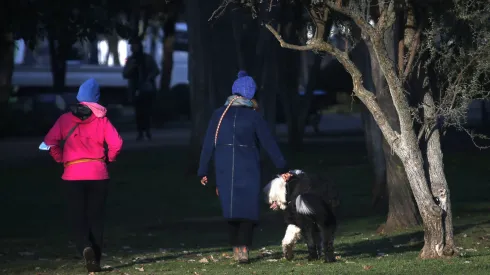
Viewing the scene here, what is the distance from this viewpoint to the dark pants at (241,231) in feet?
34.7

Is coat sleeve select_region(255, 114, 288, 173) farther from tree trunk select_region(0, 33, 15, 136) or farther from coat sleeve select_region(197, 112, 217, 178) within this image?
tree trunk select_region(0, 33, 15, 136)

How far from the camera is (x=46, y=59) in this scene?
48.6 metres

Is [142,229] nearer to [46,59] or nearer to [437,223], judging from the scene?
[437,223]

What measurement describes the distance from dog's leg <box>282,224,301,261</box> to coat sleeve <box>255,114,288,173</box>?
0.56m

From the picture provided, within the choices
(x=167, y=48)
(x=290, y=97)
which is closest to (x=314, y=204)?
(x=290, y=97)

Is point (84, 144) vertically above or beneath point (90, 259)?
above

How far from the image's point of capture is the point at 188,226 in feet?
51.0

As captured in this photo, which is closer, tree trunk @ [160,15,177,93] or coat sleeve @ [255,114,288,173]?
coat sleeve @ [255,114,288,173]

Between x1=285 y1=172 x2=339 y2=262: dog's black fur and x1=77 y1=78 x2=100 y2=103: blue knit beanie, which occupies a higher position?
x1=77 y1=78 x2=100 y2=103: blue knit beanie

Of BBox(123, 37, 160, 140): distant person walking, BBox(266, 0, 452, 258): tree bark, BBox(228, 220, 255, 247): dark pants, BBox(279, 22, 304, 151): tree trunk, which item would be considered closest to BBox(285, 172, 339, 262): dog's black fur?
BBox(228, 220, 255, 247): dark pants

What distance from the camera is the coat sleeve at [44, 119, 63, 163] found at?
1016cm

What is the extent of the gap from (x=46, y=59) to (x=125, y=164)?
25860 mm

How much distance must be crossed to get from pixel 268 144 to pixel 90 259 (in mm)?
1963

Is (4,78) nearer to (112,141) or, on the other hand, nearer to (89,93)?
(89,93)
